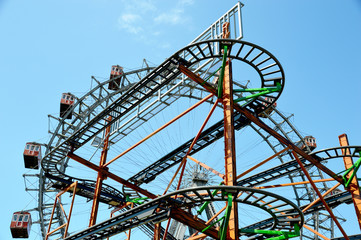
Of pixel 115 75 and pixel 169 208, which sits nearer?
pixel 169 208

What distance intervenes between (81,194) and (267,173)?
41.5 ft

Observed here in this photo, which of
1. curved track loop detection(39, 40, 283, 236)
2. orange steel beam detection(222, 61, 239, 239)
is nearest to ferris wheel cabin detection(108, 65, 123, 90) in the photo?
curved track loop detection(39, 40, 283, 236)

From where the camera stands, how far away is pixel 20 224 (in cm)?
3142

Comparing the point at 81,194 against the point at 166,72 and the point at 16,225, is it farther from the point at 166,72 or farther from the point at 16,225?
the point at 166,72

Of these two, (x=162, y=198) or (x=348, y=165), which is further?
(x=348, y=165)

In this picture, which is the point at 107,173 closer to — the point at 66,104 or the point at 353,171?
the point at 66,104

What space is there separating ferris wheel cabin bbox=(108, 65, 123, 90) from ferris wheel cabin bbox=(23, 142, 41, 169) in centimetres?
774

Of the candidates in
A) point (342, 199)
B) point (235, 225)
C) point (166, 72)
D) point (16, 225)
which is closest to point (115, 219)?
point (235, 225)

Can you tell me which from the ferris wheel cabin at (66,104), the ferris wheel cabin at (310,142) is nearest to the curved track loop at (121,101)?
the ferris wheel cabin at (66,104)

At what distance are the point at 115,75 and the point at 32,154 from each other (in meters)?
9.24

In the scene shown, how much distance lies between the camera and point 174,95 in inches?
1100

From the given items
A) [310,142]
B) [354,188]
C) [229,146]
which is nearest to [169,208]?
[229,146]

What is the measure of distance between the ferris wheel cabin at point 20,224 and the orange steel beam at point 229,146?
21.4 metres

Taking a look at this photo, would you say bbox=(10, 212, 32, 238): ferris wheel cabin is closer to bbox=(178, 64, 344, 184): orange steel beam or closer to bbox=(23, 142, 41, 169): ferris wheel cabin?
bbox=(23, 142, 41, 169): ferris wheel cabin
